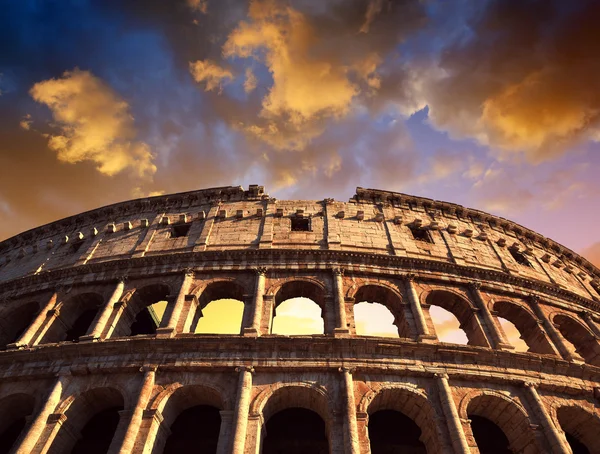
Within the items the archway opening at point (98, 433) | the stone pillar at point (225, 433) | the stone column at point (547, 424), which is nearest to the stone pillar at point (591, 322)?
the stone column at point (547, 424)

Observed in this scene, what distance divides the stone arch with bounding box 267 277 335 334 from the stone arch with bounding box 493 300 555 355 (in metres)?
7.07

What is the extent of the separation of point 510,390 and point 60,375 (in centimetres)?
1388

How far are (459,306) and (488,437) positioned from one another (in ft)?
15.1

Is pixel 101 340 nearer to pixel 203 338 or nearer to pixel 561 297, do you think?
pixel 203 338

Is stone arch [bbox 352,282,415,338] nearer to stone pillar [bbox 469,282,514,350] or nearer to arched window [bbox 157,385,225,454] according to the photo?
stone pillar [bbox 469,282,514,350]

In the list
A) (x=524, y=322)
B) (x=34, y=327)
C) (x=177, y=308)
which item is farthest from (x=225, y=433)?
(x=524, y=322)

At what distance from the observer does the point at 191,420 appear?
12.7 metres

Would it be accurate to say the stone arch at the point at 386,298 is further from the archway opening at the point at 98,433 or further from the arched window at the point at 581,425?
the archway opening at the point at 98,433

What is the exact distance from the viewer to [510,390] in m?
11.9

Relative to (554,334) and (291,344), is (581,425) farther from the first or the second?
(291,344)

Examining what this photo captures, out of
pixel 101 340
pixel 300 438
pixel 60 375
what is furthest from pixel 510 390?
pixel 60 375

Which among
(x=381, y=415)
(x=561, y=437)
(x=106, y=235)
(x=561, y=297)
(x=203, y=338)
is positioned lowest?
(x=561, y=437)

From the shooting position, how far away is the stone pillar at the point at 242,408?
9.77 metres

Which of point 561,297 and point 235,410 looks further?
point 561,297
